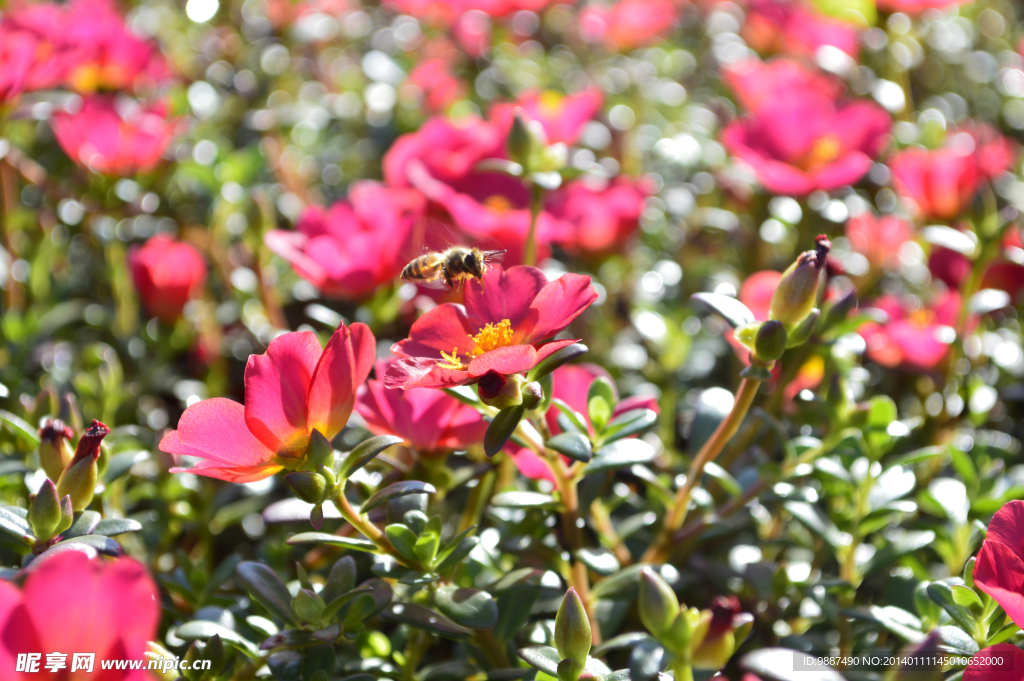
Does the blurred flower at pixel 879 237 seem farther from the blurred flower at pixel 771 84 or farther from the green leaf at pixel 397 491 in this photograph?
the green leaf at pixel 397 491

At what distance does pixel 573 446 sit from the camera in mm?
742

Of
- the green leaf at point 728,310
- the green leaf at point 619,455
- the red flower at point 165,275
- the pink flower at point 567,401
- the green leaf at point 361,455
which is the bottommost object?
the red flower at point 165,275

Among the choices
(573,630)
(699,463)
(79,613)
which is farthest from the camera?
(699,463)

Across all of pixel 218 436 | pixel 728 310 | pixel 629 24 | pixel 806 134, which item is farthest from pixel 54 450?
pixel 629 24

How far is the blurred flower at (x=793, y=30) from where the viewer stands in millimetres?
1828

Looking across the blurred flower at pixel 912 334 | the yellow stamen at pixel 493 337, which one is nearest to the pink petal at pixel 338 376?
the yellow stamen at pixel 493 337

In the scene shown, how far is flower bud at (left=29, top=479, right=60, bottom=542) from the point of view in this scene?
706 mm

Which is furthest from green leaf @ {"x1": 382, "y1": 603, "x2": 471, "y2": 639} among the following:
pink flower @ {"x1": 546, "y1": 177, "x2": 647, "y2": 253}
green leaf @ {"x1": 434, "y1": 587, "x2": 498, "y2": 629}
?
pink flower @ {"x1": 546, "y1": 177, "x2": 647, "y2": 253}

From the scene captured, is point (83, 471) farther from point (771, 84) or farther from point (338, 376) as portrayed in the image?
point (771, 84)

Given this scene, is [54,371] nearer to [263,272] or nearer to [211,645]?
[263,272]

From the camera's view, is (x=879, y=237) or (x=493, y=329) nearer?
(x=493, y=329)

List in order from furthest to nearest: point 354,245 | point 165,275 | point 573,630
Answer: point 165,275 < point 354,245 < point 573,630

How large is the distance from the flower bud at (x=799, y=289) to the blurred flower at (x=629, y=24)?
148cm

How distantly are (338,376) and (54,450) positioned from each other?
32 centimetres
